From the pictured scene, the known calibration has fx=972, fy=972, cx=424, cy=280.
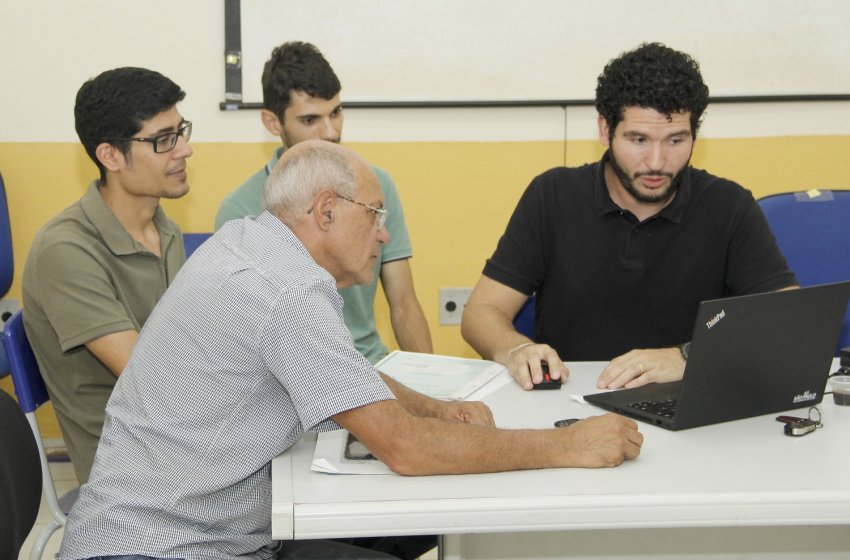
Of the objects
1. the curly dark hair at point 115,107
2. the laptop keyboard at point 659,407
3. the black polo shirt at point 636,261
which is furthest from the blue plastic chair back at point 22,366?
the laptop keyboard at point 659,407

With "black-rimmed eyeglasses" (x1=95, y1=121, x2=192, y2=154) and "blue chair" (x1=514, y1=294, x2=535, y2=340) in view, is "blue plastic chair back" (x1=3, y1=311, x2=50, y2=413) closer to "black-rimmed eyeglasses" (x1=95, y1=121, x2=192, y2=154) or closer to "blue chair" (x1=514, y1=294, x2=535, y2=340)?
"black-rimmed eyeglasses" (x1=95, y1=121, x2=192, y2=154)

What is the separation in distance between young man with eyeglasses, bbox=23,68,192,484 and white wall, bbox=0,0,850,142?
3.38 ft

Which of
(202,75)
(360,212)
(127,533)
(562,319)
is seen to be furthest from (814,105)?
(127,533)

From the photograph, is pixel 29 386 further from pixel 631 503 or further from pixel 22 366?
pixel 631 503

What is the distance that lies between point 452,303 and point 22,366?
6.19 feet

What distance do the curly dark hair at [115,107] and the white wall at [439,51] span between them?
1054 mm

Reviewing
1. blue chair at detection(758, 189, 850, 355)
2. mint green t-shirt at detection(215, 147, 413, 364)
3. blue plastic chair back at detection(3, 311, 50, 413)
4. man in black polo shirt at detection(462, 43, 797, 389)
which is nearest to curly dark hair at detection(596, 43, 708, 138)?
man in black polo shirt at detection(462, 43, 797, 389)

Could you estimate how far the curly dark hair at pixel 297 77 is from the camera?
9.45ft

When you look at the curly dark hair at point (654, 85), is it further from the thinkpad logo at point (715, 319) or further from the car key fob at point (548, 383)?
the thinkpad logo at point (715, 319)

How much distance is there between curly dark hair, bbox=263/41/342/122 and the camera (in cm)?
288

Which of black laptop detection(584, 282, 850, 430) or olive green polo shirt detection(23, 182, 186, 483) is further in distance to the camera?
olive green polo shirt detection(23, 182, 186, 483)

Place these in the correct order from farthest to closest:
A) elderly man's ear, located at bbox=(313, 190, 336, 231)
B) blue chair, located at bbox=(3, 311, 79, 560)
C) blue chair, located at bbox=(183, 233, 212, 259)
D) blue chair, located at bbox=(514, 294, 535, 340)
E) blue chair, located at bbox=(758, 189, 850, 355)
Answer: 1. blue chair, located at bbox=(183, 233, 212, 259)
2. blue chair, located at bbox=(758, 189, 850, 355)
3. blue chair, located at bbox=(514, 294, 535, 340)
4. blue chair, located at bbox=(3, 311, 79, 560)
5. elderly man's ear, located at bbox=(313, 190, 336, 231)

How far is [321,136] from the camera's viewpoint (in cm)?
289

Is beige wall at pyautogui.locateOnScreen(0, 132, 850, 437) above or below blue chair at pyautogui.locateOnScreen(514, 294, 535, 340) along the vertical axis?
above
